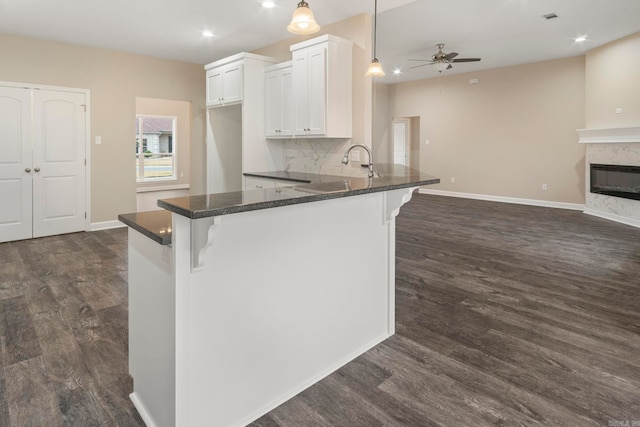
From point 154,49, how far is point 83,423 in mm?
5537

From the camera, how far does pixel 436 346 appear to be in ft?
8.08

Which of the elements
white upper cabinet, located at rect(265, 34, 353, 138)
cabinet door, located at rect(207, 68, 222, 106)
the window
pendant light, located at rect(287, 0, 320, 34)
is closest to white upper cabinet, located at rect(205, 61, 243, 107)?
cabinet door, located at rect(207, 68, 222, 106)

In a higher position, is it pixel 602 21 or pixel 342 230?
pixel 602 21

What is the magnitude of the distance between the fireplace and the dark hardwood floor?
233 centimetres

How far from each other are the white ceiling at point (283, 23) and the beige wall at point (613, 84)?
230 millimetres

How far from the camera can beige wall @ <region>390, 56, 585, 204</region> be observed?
772cm

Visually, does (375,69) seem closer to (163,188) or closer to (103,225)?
(103,225)

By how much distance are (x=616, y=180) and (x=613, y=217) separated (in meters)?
0.62

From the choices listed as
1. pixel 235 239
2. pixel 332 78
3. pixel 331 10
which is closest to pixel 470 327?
pixel 235 239

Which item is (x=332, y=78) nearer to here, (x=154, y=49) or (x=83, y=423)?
(x=154, y=49)

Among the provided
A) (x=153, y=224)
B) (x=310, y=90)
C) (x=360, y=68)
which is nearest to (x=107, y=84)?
(x=310, y=90)

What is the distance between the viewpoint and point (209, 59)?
6582 millimetres

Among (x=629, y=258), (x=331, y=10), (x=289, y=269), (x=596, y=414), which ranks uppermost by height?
(x=331, y=10)

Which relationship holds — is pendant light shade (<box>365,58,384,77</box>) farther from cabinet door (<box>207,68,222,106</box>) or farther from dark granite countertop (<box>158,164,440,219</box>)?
cabinet door (<box>207,68,222,106</box>)
